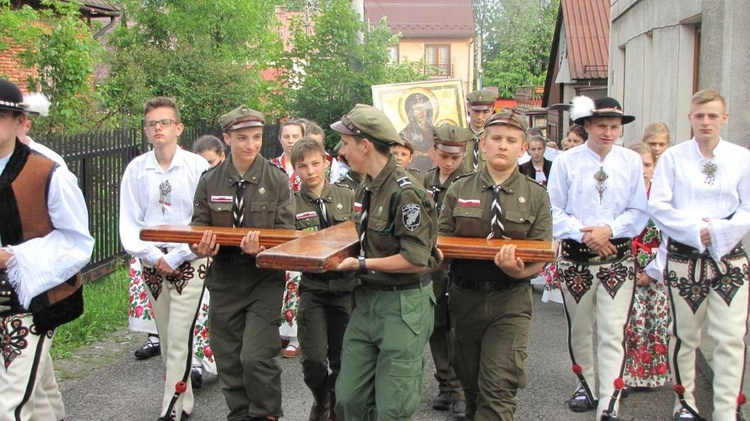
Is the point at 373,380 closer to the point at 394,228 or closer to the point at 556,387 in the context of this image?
the point at 394,228

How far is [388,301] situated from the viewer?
4.58m

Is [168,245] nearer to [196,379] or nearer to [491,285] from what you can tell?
[196,379]

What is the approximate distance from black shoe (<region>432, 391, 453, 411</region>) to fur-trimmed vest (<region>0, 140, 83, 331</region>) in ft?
9.79

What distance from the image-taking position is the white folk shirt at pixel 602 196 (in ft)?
20.1

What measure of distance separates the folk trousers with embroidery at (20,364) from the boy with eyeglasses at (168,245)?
1.50m

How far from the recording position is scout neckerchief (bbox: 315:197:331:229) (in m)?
6.58

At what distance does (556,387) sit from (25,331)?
418 centimetres

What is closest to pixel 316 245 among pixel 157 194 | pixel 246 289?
pixel 246 289

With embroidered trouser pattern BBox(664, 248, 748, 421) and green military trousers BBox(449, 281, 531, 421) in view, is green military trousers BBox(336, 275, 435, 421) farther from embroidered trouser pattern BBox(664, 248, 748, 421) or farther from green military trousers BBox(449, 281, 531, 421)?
embroidered trouser pattern BBox(664, 248, 748, 421)

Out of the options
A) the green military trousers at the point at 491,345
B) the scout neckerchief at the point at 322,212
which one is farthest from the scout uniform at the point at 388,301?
the scout neckerchief at the point at 322,212

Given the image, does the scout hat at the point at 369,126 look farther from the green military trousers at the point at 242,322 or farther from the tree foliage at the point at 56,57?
the tree foliage at the point at 56,57

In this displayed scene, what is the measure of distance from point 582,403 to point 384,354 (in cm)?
248

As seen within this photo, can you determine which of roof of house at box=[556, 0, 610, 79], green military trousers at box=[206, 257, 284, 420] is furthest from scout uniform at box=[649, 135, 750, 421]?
roof of house at box=[556, 0, 610, 79]

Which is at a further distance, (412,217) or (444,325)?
(444,325)
